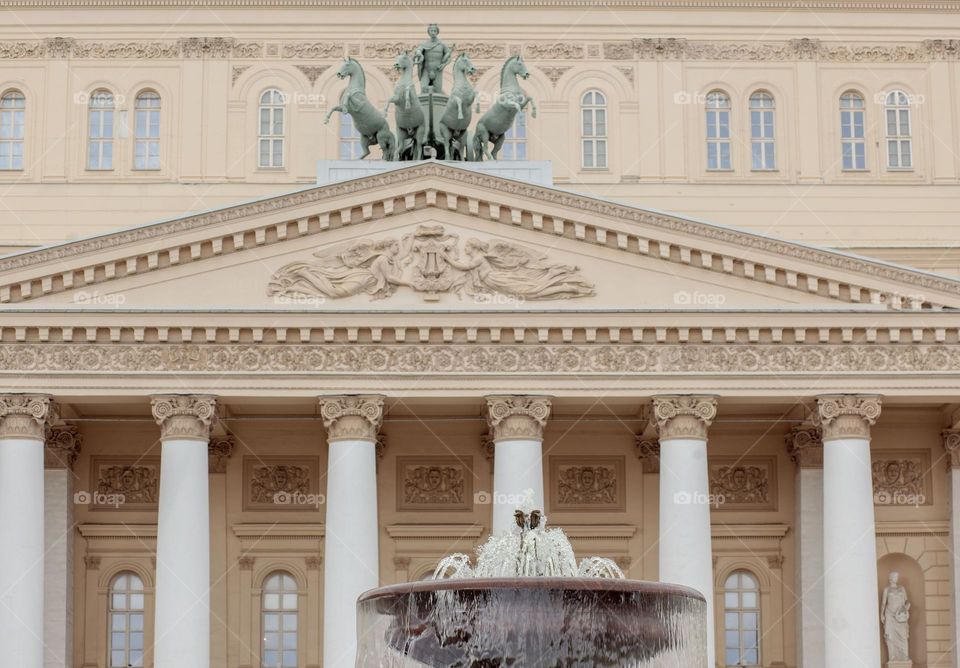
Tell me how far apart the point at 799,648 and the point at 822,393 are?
5.56 m

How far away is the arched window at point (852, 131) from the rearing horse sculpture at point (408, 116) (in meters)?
11.6

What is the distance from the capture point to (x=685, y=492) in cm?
3356

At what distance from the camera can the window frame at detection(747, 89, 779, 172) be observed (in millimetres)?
44094

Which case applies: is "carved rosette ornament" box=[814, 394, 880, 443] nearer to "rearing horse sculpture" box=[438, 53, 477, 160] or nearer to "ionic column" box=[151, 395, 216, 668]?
"rearing horse sculpture" box=[438, 53, 477, 160]

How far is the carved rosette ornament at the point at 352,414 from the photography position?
33656 mm

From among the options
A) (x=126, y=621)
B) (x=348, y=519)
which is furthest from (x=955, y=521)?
(x=126, y=621)

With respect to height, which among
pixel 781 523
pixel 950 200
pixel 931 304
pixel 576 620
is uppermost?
pixel 950 200

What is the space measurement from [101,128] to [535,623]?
28.5 metres

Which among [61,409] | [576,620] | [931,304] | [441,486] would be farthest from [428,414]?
[576,620]

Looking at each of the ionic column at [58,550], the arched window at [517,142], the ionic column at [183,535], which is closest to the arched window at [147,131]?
the arched window at [517,142]

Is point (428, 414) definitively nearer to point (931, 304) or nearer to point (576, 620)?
point (931, 304)

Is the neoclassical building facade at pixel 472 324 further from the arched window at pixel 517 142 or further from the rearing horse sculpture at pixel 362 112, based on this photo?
the rearing horse sculpture at pixel 362 112

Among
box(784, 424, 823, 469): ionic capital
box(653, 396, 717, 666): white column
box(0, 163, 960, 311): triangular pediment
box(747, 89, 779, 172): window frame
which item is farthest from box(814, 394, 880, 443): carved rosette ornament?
box(747, 89, 779, 172): window frame

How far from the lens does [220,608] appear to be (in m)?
37.2
